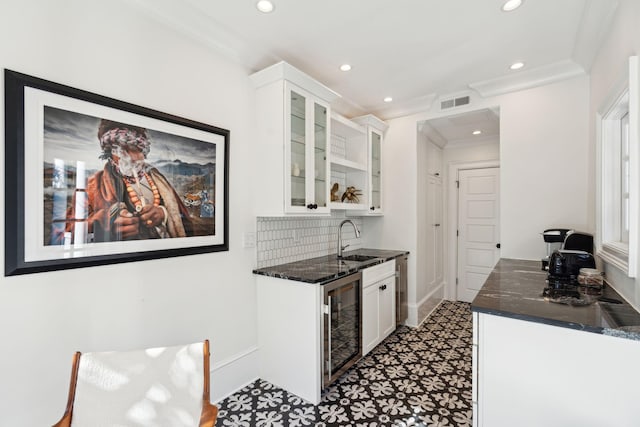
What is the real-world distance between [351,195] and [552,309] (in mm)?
2350

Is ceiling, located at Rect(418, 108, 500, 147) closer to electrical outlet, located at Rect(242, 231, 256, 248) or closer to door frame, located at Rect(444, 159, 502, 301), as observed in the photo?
door frame, located at Rect(444, 159, 502, 301)

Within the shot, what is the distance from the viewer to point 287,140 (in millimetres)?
2422

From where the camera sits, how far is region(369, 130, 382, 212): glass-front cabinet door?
366cm

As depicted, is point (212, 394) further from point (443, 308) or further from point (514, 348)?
point (443, 308)

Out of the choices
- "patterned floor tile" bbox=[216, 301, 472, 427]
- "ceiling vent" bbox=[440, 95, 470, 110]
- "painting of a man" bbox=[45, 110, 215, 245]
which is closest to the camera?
"painting of a man" bbox=[45, 110, 215, 245]

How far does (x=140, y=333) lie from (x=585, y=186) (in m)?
3.80

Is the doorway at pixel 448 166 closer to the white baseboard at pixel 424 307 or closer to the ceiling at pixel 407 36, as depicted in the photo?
the white baseboard at pixel 424 307

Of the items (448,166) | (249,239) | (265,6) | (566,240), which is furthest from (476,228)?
(265,6)

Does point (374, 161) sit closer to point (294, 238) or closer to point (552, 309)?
point (294, 238)

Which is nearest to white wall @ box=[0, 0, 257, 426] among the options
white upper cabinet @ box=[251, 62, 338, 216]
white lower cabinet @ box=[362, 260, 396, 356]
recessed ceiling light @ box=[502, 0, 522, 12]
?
white upper cabinet @ box=[251, 62, 338, 216]

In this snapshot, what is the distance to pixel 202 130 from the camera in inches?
84.0

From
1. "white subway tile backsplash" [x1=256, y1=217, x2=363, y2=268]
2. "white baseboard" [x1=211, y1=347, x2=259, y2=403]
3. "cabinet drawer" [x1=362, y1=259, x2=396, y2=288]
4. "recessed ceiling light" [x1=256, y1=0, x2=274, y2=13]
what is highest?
"recessed ceiling light" [x1=256, y1=0, x2=274, y2=13]

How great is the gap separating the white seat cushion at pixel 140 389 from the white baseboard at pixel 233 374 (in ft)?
3.02

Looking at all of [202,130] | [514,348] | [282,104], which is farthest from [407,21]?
[514,348]
